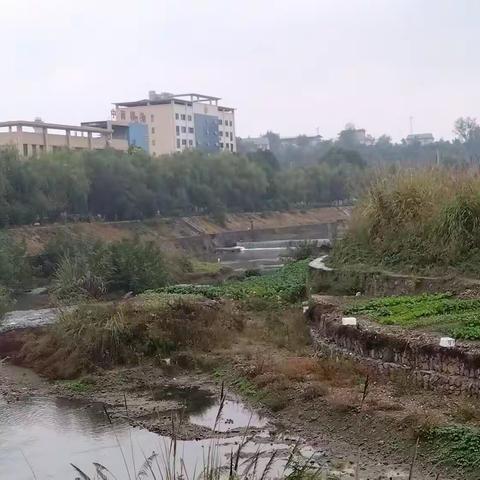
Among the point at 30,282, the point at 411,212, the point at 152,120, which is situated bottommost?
the point at 30,282

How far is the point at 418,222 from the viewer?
17.8 meters

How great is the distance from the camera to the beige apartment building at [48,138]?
65312mm

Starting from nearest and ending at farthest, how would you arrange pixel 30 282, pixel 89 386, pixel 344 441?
1. pixel 344 441
2. pixel 89 386
3. pixel 30 282

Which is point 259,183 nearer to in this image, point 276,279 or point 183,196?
point 183,196

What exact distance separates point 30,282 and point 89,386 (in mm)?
21575

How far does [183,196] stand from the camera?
6397 centimetres

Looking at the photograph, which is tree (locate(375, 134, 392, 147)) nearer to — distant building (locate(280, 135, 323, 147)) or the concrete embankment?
distant building (locate(280, 135, 323, 147))

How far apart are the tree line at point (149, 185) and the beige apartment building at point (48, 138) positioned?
716cm

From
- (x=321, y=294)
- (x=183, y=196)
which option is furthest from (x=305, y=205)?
Result: (x=321, y=294)

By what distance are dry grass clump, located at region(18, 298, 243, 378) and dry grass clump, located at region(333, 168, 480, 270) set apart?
393 cm

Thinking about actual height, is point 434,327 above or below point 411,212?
below

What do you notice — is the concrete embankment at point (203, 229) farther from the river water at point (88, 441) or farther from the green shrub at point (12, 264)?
the river water at point (88, 441)

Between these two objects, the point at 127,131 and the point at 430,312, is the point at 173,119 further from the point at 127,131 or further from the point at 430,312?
the point at 430,312

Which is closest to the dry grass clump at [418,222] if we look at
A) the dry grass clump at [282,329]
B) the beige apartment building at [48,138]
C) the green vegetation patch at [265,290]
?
the dry grass clump at [282,329]
